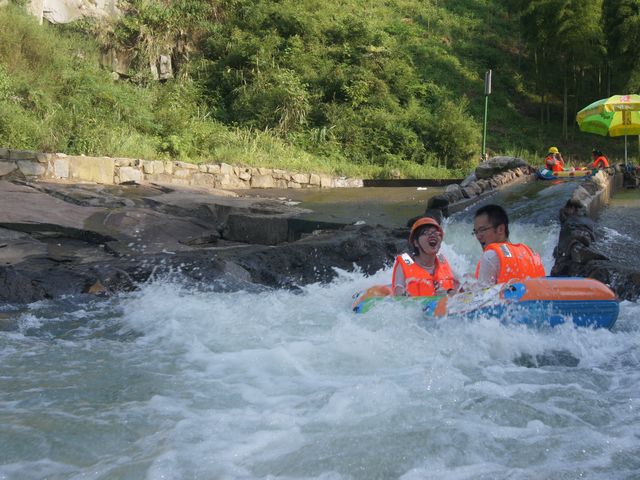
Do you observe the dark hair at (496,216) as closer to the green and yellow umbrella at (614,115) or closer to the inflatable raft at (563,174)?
the inflatable raft at (563,174)

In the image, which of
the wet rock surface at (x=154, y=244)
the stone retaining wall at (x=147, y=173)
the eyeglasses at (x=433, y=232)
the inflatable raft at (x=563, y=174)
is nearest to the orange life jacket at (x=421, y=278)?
the eyeglasses at (x=433, y=232)

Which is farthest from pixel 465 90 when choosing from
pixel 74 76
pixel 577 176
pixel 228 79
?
pixel 74 76

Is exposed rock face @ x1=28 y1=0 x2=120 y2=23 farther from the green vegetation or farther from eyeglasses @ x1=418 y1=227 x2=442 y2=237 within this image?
eyeglasses @ x1=418 y1=227 x2=442 y2=237

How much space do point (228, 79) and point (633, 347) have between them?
60.8ft

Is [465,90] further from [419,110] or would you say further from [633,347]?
[633,347]

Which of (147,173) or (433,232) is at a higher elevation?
(147,173)

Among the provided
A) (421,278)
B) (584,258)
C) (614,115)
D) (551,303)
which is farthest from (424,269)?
(614,115)

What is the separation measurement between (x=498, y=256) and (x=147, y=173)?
10.3 metres

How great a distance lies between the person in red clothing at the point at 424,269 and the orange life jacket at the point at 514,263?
1.41ft

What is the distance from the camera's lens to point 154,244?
315 inches

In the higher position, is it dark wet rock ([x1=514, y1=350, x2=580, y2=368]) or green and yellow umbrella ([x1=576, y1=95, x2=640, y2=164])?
green and yellow umbrella ([x1=576, y1=95, x2=640, y2=164])

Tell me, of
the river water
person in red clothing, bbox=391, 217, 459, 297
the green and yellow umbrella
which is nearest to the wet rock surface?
the river water

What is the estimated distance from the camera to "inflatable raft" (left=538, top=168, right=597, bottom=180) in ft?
49.3

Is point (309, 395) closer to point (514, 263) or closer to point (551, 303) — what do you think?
point (551, 303)
